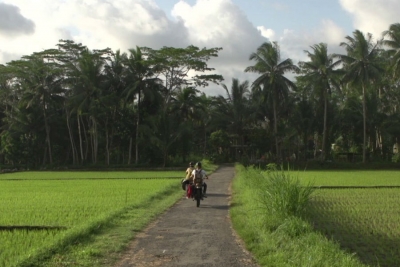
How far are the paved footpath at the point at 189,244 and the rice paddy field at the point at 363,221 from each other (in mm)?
1687

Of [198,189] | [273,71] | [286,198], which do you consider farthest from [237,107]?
[286,198]

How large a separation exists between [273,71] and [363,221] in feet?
92.0

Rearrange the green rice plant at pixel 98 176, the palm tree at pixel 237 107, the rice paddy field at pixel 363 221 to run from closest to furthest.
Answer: the rice paddy field at pixel 363 221
the green rice plant at pixel 98 176
the palm tree at pixel 237 107

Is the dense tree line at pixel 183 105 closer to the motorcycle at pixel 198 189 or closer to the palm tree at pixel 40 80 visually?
the palm tree at pixel 40 80

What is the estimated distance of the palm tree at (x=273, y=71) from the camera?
36.6 m

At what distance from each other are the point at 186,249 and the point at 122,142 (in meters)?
32.9

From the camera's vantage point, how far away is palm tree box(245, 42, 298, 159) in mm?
36562

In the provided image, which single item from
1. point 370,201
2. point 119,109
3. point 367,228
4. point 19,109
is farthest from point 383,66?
point 367,228

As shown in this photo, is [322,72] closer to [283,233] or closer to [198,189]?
[198,189]

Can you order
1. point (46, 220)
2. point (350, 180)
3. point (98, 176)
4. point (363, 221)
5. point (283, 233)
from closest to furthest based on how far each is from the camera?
point (283, 233) → point (46, 220) → point (363, 221) → point (350, 180) → point (98, 176)

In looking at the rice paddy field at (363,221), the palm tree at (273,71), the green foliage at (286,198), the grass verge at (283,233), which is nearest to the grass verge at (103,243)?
the grass verge at (283,233)

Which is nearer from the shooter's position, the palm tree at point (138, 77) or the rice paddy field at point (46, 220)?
the rice paddy field at point (46, 220)

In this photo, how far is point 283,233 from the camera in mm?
6828

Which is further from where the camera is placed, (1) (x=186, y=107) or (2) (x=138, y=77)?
(1) (x=186, y=107)
